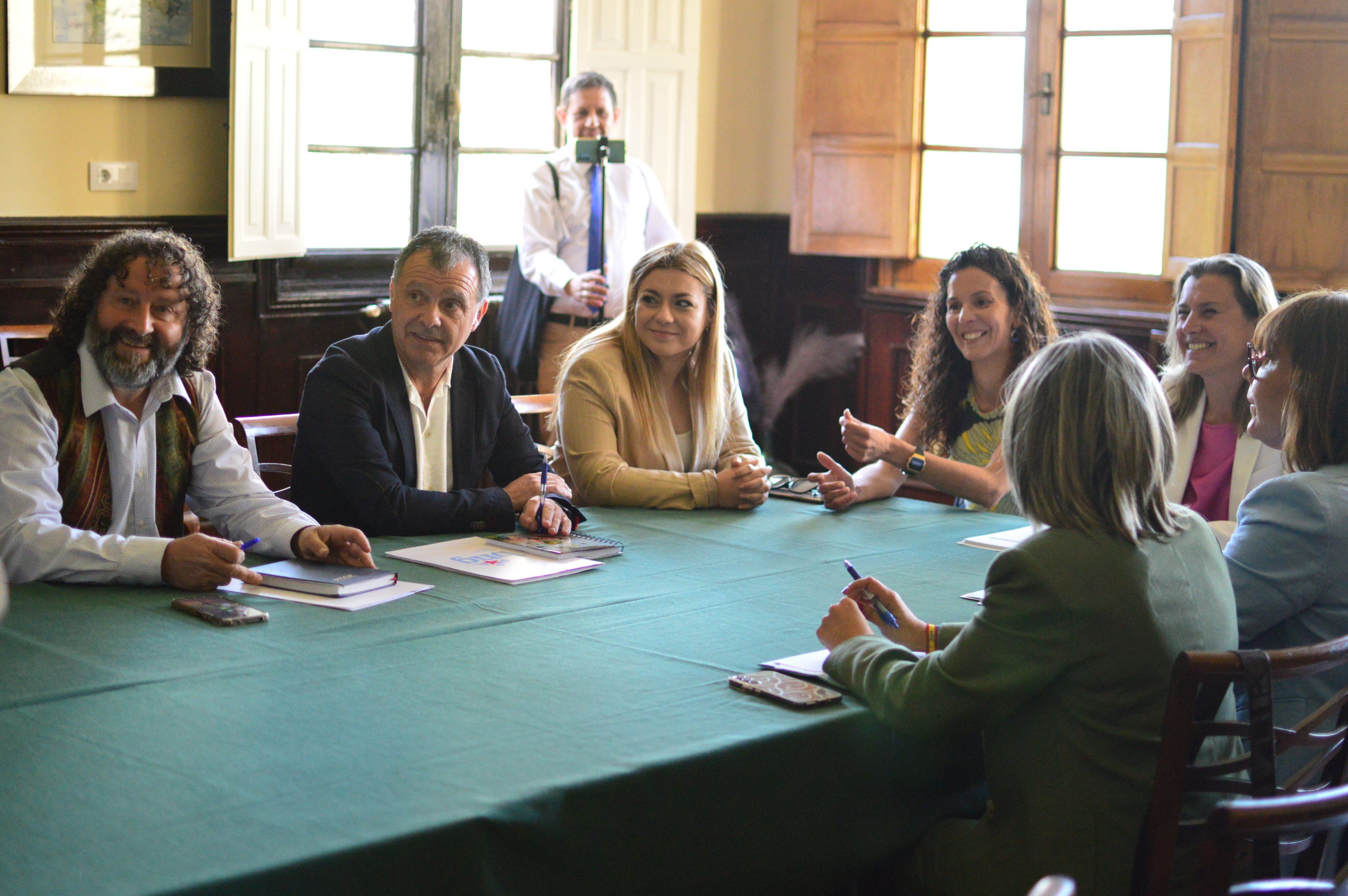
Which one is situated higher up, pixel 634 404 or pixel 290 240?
pixel 290 240

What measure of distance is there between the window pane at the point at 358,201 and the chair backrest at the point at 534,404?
193cm

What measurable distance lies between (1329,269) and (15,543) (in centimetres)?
430

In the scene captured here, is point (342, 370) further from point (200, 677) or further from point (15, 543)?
point (200, 677)

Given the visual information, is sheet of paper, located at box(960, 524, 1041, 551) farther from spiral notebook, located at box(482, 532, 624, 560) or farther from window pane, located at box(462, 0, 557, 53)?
window pane, located at box(462, 0, 557, 53)

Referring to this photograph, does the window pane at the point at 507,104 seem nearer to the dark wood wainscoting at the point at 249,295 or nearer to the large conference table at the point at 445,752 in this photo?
the dark wood wainscoting at the point at 249,295

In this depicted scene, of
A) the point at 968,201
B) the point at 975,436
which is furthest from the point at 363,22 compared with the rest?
the point at 975,436

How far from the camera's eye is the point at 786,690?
1755 mm

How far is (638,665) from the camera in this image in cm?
184

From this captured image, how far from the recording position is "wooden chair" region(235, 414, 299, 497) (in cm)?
309

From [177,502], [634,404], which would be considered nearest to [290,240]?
[634,404]

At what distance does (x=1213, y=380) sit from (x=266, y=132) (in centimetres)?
348

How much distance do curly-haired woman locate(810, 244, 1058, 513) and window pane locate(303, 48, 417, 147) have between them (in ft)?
9.60

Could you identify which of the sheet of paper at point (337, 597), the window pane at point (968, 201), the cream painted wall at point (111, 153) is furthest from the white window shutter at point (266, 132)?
the sheet of paper at point (337, 597)

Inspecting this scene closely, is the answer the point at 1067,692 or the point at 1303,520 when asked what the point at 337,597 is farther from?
the point at 1303,520
